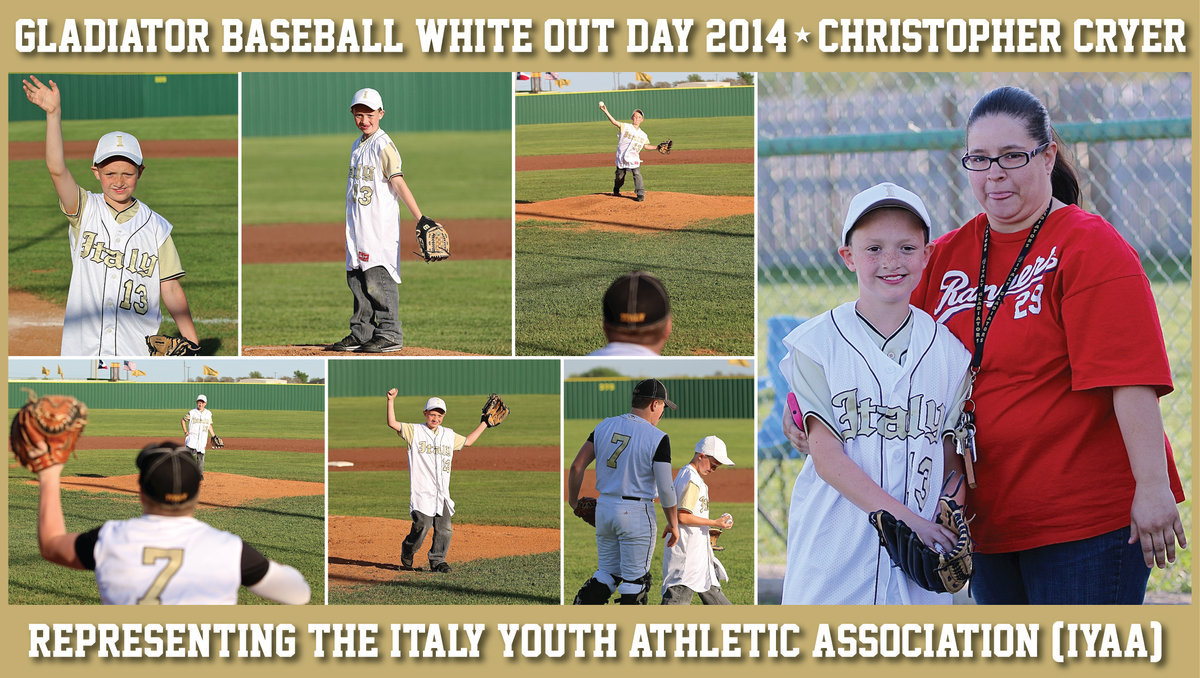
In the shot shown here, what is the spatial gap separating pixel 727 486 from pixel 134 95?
13.0 ft

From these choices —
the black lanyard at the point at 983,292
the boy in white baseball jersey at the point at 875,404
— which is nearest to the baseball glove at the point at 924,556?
the boy in white baseball jersey at the point at 875,404

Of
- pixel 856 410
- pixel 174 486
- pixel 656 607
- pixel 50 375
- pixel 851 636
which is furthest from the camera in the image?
pixel 50 375

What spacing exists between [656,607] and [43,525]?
2.79 meters

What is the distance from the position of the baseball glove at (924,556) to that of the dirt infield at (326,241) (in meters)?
7.10

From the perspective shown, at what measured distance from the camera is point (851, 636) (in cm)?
443

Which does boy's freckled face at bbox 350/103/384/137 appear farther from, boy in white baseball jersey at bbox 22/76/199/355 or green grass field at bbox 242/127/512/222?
green grass field at bbox 242/127/512/222

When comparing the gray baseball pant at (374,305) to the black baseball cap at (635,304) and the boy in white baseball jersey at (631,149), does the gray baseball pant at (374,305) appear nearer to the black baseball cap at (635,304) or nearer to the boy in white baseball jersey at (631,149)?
the boy in white baseball jersey at (631,149)

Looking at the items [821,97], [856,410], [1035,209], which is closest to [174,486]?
[856,410]

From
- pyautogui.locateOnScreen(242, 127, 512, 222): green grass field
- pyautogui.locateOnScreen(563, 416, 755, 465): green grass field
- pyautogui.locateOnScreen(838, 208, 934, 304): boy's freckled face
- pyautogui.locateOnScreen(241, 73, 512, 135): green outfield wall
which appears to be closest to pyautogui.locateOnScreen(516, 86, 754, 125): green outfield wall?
pyautogui.locateOnScreen(241, 73, 512, 135): green outfield wall

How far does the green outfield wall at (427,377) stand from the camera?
5.46 m

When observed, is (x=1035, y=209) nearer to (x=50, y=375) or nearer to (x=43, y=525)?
→ (x=43, y=525)

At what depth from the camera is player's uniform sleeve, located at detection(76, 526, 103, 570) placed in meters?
3.20

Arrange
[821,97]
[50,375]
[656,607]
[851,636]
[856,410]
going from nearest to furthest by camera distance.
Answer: [856,410], [851,636], [656,607], [50,375], [821,97]

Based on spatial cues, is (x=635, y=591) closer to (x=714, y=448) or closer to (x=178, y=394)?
(x=714, y=448)
